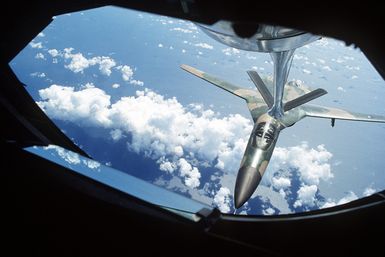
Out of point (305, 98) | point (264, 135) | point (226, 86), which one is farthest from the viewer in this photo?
point (226, 86)

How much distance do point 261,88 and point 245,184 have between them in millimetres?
7932

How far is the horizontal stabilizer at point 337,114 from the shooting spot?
1717cm

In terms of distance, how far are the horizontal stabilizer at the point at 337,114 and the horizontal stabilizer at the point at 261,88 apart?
2738mm

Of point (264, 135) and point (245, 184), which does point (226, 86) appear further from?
point (245, 184)

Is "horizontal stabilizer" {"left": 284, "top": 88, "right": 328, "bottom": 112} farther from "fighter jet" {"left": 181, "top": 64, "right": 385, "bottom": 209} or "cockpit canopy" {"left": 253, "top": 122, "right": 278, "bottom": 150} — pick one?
"cockpit canopy" {"left": 253, "top": 122, "right": 278, "bottom": 150}

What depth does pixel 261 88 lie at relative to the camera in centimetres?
1880

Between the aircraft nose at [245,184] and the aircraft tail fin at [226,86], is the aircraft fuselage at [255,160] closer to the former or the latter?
the aircraft nose at [245,184]

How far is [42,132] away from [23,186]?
7.27 feet

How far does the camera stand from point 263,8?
5.27 ft

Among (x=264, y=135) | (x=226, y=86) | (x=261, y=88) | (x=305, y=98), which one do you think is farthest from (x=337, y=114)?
(x=226, y=86)

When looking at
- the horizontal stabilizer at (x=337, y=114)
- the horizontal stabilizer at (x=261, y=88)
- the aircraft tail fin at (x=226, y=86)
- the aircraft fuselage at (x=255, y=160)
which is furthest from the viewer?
the aircraft tail fin at (x=226, y=86)

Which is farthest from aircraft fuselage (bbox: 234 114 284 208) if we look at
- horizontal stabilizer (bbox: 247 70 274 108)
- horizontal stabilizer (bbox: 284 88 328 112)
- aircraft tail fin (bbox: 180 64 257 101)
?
aircraft tail fin (bbox: 180 64 257 101)

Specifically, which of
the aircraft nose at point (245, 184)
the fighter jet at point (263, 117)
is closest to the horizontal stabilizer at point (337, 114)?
the fighter jet at point (263, 117)

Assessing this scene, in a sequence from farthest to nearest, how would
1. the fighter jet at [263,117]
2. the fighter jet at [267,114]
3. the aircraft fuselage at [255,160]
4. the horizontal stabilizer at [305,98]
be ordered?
the horizontal stabilizer at [305,98] < the fighter jet at [263,117] < the aircraft fuselage at [255,160] < the fighter jet at [267,114]
